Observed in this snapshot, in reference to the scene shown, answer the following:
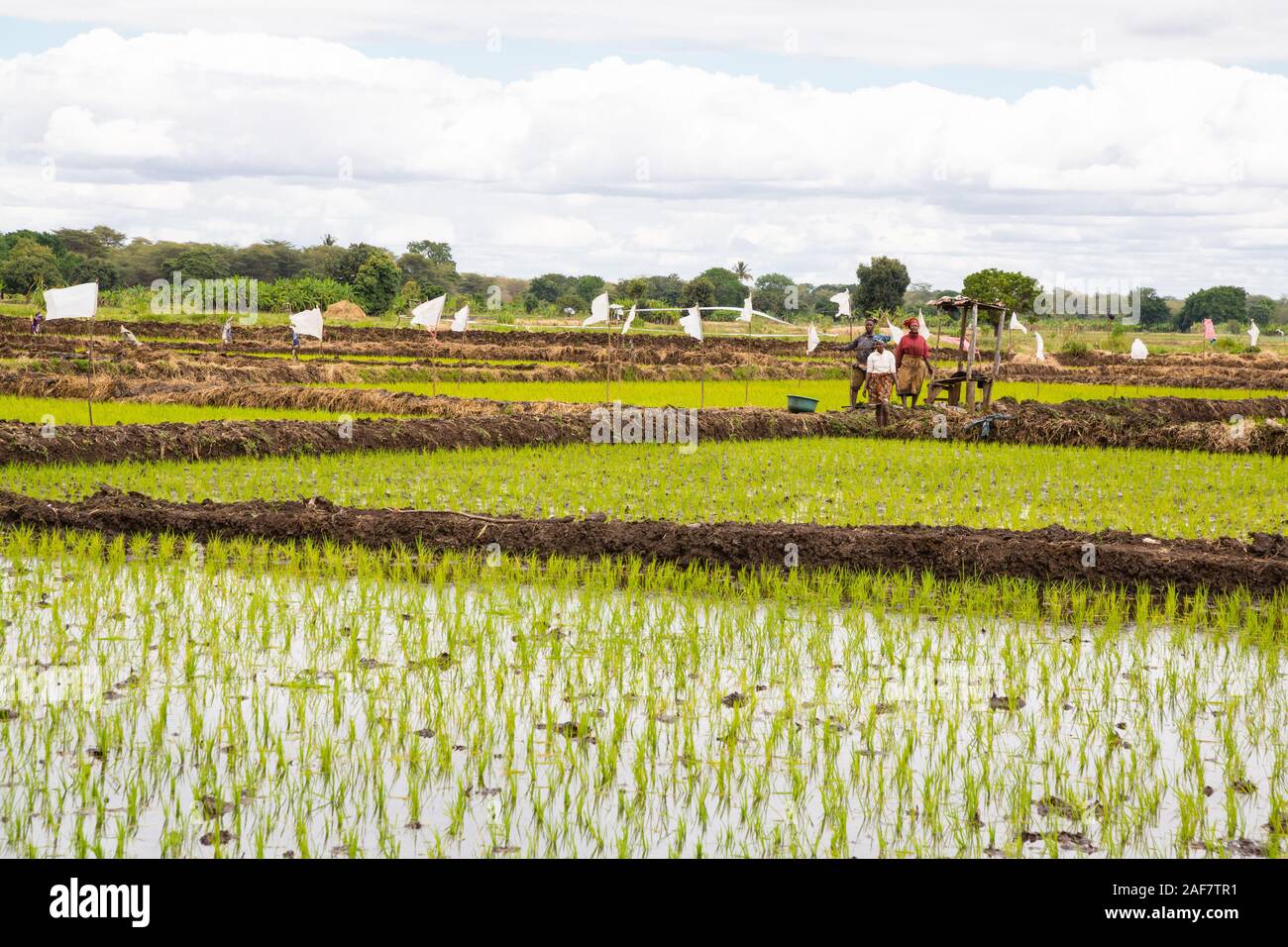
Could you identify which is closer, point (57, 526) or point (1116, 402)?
point (57, 526)

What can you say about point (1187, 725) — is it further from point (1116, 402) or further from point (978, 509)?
point (1116, 402)

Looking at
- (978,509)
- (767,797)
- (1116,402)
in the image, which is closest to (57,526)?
(767,797)

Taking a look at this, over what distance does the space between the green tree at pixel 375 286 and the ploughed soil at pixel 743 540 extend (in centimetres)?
4876

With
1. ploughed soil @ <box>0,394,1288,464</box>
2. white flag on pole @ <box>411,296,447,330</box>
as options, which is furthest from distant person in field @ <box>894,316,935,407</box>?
white flag on pole @ <box>411,296,447,330</box>

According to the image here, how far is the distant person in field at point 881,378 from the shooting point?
1642 centimetres

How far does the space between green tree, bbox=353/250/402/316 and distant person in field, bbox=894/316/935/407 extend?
4221 centimetres

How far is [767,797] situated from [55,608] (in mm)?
3987

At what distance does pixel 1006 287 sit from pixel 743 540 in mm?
52724

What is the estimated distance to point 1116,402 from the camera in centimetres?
1936

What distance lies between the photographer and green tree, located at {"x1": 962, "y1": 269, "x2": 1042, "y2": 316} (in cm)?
5706

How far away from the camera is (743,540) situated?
308 inches

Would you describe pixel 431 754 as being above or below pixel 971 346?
below

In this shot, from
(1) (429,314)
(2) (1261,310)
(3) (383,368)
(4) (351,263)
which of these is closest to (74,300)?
(1) (429,314)

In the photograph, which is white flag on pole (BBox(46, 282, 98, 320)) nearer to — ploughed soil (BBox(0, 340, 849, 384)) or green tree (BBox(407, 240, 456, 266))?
ploughed soil (BBox(0, 340, 849, 384))
